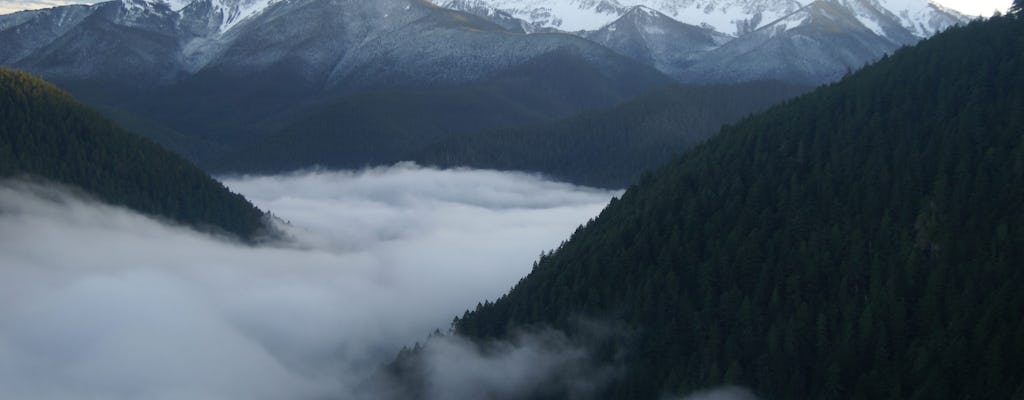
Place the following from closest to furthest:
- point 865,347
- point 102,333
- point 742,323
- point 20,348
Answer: point 865,347 < point 742,323 < point 20,348 < point 102,333

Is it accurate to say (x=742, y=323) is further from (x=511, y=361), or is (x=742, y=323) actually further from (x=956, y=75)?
(x=956, y=75)

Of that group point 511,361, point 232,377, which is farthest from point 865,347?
point 232,377

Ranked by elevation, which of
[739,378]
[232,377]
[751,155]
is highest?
[751,155]

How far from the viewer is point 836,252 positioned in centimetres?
15562

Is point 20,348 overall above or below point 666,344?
above

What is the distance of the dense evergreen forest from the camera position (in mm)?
136750

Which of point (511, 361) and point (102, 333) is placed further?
point (102, 333)

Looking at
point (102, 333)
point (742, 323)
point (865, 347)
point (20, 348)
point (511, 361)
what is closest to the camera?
point (865, 347)

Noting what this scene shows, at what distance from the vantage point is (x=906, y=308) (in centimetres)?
14112

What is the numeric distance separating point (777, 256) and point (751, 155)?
2615 centimetres

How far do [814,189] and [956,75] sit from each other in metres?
32.8

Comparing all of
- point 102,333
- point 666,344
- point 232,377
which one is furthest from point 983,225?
point 102,333

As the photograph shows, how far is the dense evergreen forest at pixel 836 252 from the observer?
449ft

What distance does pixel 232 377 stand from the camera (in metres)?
184
